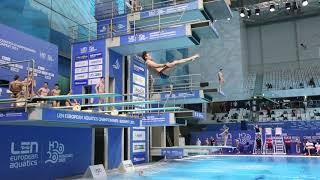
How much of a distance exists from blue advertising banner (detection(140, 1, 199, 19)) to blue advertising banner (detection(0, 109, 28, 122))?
29.7 ft

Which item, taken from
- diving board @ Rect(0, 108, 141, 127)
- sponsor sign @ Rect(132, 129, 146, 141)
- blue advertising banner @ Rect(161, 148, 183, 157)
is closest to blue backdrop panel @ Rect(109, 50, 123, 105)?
sponsor sign @ Rect(132, 129, 146, 141)

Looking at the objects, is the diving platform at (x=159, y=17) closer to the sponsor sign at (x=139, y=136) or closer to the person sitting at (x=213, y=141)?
the sponsor sign at (x=139, y=136)

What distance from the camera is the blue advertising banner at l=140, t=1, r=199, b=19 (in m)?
15.2

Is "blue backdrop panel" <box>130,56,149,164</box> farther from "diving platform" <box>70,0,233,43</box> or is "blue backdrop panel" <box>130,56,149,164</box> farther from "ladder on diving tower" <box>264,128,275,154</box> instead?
"ladder on diving tower" <box>264,128,275,154</box>

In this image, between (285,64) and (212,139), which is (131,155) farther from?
(285,64)

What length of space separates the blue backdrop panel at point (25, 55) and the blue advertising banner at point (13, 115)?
124 inches

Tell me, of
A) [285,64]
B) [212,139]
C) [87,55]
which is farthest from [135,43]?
[285,64]

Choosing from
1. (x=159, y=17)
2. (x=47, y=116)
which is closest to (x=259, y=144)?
(x=159, y=17)

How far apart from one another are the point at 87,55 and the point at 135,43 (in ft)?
8.98

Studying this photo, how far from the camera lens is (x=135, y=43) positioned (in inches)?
564

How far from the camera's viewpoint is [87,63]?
15867 mm

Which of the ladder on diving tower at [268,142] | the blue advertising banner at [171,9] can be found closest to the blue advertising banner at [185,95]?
the blue advertising banner at [171,9]

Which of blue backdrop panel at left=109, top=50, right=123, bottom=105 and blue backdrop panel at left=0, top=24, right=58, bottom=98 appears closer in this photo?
blue backdrop panel at left=0, top=24, right=58, bottom=98

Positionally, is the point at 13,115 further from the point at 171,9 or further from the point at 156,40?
the point at 171,9
